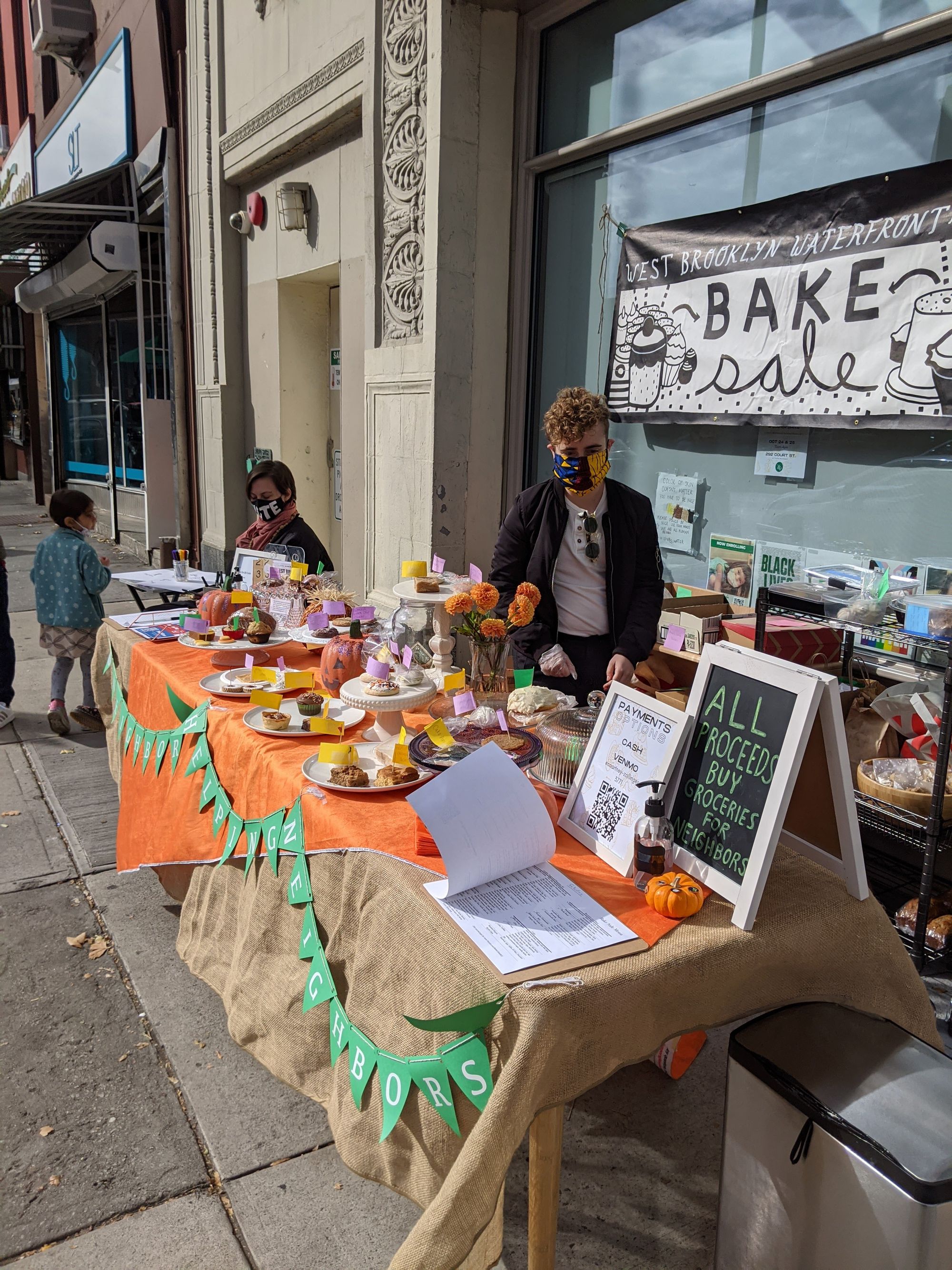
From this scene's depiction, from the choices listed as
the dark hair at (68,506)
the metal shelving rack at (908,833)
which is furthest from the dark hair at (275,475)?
the metal shelving rack at (908,833)

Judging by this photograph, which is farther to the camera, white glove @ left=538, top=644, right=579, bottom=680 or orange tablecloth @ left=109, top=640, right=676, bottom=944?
white glove @ left=538, top=644, right=579, bottom=680

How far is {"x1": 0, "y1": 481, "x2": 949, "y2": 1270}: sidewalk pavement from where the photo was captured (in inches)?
83.7

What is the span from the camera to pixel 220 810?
2900mm

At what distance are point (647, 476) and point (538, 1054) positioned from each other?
393 cm

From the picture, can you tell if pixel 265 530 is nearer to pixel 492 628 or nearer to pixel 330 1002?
pixel 492 628

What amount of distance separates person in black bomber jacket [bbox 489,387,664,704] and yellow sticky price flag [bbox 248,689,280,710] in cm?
92

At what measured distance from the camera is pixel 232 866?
9.51ft

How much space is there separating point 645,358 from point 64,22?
41.2ft

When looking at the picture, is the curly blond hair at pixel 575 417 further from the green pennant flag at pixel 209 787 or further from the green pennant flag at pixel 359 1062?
the green pennant flag at pixel 359 1062

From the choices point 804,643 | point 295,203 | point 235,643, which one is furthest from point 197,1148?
point 295,203

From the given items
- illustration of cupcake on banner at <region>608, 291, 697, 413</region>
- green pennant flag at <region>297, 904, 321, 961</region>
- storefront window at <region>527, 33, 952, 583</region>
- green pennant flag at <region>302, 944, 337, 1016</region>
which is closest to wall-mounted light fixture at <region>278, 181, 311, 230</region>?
storefront window at <region>527, 33, 952, 583</region>

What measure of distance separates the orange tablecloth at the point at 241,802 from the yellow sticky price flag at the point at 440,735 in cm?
17

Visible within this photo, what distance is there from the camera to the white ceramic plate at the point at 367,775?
91.0 inches

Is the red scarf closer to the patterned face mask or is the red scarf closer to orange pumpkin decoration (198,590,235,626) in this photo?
orange pumpkin decoration (198,590,235,626)
